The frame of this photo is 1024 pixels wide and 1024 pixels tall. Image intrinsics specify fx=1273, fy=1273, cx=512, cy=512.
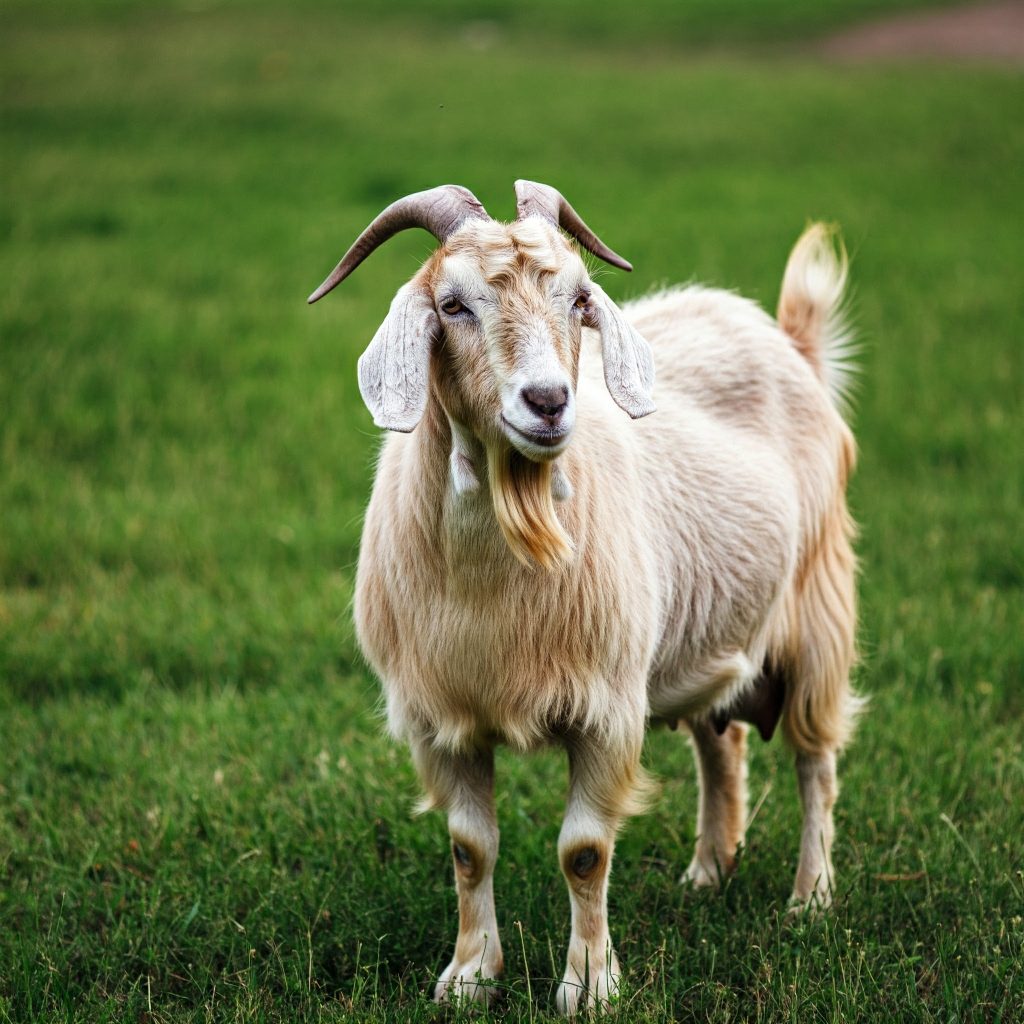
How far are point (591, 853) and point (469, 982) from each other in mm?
461

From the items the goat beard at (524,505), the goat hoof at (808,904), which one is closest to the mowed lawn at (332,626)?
the goat hoof at (808,904)

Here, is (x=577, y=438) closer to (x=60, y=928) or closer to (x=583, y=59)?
(x=60, y=928)

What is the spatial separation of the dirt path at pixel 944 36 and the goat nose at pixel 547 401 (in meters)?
21.9

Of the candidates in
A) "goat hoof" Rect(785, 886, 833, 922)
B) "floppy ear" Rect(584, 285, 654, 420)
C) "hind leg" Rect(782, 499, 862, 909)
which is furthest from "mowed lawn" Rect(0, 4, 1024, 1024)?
"floppy ear" Rect(584, 285, 654, 420)

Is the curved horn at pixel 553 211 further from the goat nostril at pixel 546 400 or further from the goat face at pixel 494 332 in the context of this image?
the goat nostril at pixel 546 400

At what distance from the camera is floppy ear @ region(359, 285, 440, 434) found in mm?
2623

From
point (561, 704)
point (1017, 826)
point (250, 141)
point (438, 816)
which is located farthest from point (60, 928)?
point (250, 141)

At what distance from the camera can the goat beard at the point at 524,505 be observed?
2770mm

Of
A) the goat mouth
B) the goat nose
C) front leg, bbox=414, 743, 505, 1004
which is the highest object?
the goat nose

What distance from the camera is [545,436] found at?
2.54 metres

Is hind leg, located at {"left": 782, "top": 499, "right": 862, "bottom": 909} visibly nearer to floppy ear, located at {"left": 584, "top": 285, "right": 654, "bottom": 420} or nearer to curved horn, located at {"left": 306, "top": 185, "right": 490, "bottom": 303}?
floppy ear, located at {"left": 584, "top": 285, "right": 654, "bottom": 420}

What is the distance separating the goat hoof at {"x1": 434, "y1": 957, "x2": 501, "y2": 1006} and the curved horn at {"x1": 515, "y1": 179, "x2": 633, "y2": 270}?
5.89 feet

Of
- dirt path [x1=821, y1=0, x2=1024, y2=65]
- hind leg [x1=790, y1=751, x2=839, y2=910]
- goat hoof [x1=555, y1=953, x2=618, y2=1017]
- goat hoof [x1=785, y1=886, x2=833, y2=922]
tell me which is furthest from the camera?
dirt path [x1=821, y1=0, x2=1024, y2=65]

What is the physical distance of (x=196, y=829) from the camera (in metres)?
3.93
